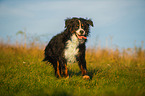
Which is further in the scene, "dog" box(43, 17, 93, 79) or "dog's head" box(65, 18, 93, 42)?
"dog" box(43, 17, 93, 79)

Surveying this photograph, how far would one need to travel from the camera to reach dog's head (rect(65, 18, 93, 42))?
499cm

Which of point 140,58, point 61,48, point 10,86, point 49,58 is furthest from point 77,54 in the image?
point 140,58

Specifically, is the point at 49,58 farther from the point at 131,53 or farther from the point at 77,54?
the point at 131,53

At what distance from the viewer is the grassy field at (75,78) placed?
11.6ft

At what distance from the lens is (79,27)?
5094 millimetres

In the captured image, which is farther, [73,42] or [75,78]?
[75,78]

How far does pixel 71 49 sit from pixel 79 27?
749 millimetres

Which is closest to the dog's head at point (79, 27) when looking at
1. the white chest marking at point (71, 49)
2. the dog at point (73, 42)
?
the dog at point (73, 42)

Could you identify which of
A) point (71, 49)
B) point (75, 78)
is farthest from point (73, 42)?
point (75, 78)

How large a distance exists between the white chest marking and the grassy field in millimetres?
667

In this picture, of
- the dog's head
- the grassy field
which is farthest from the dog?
the grassy field

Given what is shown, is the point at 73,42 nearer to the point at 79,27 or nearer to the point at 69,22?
the point at 79,27

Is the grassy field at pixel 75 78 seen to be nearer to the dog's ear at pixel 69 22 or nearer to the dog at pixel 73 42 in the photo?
the dog at pixel 73 42

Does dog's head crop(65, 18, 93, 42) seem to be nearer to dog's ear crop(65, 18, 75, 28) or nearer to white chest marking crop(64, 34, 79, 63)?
dog's ear crop(65, 18, 75, 28)
